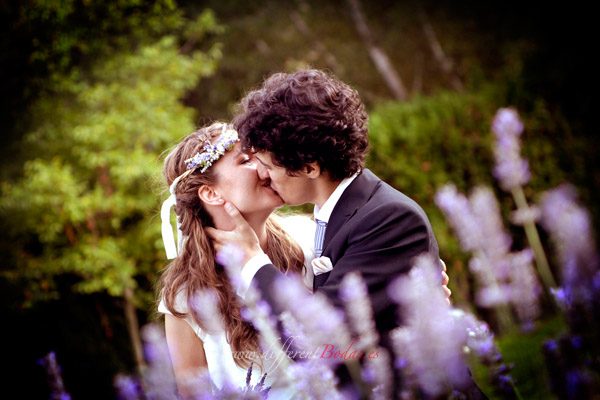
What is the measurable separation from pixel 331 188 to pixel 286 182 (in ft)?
0.67

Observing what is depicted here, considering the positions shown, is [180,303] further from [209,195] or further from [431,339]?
[431,339]

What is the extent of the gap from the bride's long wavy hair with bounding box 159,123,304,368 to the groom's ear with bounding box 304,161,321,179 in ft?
1.74

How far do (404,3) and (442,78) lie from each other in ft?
7.48

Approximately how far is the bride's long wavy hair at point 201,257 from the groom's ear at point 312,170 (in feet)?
1.74

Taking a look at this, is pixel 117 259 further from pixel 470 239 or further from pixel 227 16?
pixel 227 16

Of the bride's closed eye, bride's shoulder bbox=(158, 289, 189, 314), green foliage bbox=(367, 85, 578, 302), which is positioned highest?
the bride's closed eye

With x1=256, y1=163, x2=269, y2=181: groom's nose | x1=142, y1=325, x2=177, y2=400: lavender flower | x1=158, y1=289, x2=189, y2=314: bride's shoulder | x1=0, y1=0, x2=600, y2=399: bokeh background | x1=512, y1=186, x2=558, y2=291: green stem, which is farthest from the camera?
x1=0, y1=0, x2=600, y2=399: bokeh background

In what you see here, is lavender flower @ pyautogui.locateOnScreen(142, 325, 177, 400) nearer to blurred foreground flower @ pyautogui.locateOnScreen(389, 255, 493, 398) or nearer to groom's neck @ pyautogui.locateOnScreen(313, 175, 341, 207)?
blurred foreground flower @ pyautogui.locateOnScreen(389, 255, 493, 398)

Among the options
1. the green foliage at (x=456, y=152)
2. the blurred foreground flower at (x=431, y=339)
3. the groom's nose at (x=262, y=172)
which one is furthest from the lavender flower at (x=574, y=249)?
the green foliage at (x=456, y=152)

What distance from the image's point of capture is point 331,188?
266 centimetres

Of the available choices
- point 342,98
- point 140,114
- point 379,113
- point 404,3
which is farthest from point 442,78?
point 342,98

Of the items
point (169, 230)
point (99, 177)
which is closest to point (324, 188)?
point (169, 230)

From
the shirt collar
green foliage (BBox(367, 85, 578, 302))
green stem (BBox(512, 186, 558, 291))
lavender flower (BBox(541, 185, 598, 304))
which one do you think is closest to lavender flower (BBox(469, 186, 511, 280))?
lavender flower (BBox(541, 185, 598, 304))

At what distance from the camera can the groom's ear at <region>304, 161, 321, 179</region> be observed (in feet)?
8.45
